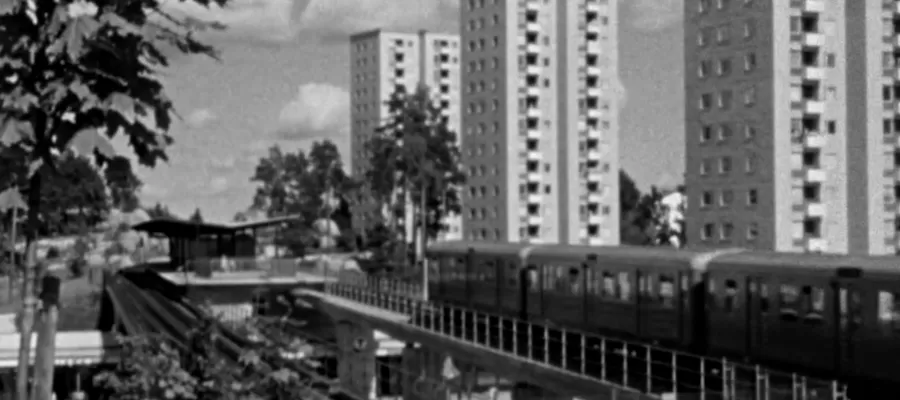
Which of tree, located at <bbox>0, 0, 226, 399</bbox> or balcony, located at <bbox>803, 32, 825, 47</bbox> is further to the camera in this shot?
balcony, located at <bbox>803, 32, 825, 47</bbox>

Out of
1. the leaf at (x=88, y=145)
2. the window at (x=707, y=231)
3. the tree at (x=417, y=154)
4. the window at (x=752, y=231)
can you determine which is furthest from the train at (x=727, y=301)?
the tree at (x=417, y=154)

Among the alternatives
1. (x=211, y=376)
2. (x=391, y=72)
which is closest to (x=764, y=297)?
(x=211, y=376)

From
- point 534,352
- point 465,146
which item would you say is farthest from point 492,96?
point 534,352

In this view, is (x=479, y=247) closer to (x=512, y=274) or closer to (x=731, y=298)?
(x=512, y=274)

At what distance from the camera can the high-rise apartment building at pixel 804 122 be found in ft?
227

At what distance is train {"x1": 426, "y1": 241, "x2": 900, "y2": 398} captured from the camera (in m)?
26.3

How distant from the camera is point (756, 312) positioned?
30125 millimetres

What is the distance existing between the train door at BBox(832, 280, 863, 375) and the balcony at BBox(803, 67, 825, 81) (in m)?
44.2

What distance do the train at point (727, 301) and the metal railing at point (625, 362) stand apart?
0.68 meters

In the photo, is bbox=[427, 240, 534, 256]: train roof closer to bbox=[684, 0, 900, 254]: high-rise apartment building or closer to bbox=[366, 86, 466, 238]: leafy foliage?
bbox=[684, 0, 900, 254]: high-rise apartment building

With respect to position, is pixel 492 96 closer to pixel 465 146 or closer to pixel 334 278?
pixel 465 146

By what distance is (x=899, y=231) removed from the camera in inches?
2808

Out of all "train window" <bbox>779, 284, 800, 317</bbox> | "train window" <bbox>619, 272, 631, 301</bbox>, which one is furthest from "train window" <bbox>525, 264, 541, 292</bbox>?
"train window" <bbox>779, 284, 800, 317</bbox>

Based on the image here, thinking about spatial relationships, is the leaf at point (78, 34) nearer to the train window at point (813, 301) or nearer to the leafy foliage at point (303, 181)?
the train window at point (813, 301)
